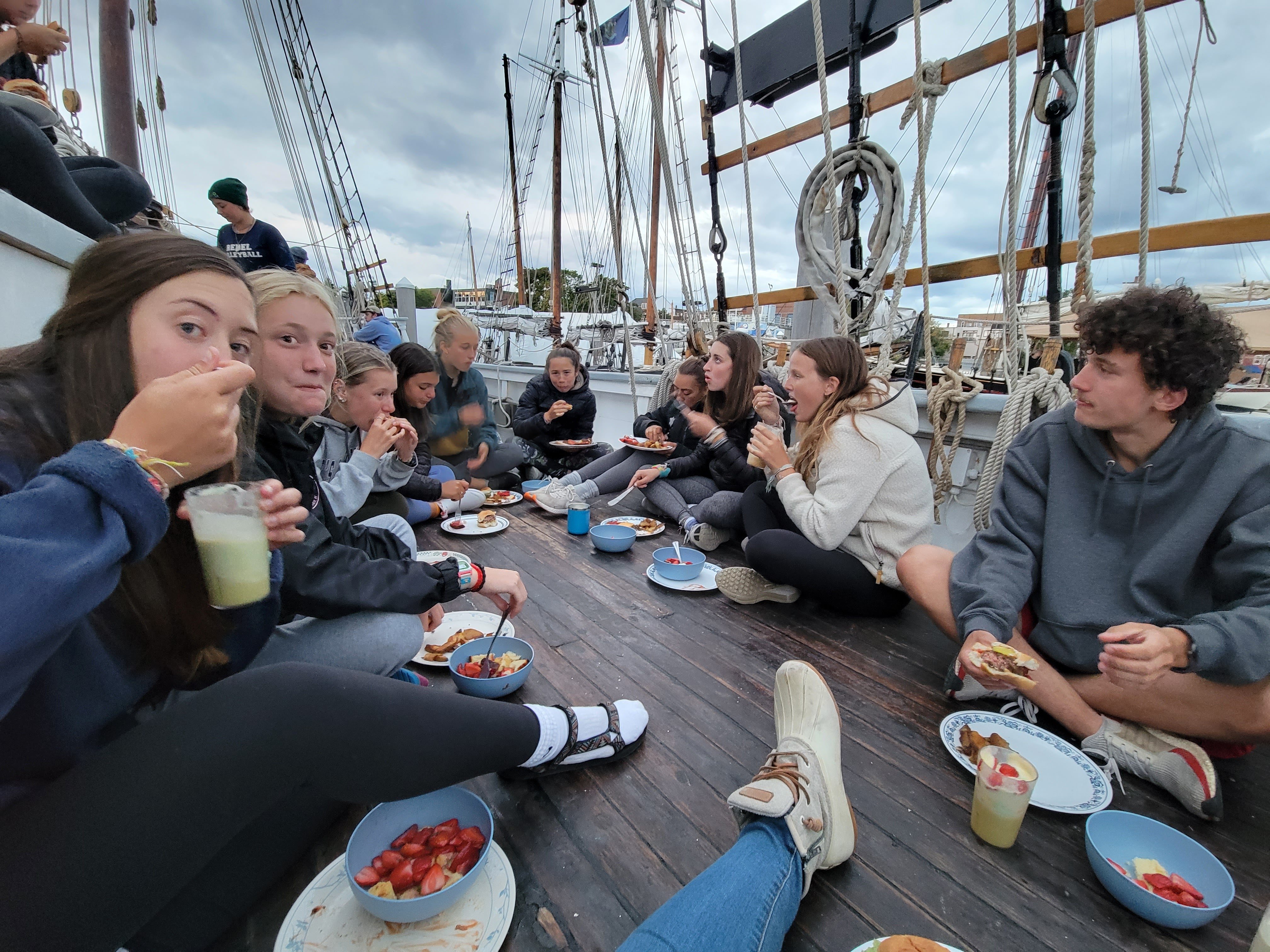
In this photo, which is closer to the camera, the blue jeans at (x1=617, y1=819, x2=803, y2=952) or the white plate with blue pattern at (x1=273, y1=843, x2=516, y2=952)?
the blue jeans at (x1=617, y1=819, x2=803, y2=952)

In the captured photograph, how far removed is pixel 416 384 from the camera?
3.10 metres

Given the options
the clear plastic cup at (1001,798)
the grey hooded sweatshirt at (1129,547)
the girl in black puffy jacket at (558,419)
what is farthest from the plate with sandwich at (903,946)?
the girl in black puffy jacket at (558,419)

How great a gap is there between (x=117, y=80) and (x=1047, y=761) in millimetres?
9615

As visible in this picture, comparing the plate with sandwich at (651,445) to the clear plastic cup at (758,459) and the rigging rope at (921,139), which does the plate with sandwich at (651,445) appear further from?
the rigging rope at (921,139)

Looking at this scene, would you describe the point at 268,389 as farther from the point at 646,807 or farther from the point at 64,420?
the point at 646,807

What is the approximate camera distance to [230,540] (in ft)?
2.73

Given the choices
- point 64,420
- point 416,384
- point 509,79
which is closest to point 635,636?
point 64,420

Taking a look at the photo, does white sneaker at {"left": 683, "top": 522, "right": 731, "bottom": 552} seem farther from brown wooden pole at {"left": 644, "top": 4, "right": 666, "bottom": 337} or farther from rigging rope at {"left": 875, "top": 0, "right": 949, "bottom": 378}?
brown wooden pole at {"left": 644, "top": 4, "right": 666, "bottom": 337}

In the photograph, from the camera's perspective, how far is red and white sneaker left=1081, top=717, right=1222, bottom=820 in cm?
126

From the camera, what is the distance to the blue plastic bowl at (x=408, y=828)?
879 millimetres

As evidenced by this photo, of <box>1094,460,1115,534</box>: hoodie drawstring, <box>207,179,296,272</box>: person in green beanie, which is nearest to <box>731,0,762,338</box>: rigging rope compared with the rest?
<box>1094,460,1115,534</box>: hoodie drawstring

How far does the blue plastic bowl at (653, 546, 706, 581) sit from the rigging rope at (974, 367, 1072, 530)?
4.00ft

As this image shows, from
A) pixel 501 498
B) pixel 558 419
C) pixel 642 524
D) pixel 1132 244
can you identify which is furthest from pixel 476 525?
pixel 1132 244

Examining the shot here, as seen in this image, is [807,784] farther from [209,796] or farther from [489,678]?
[209,796]
